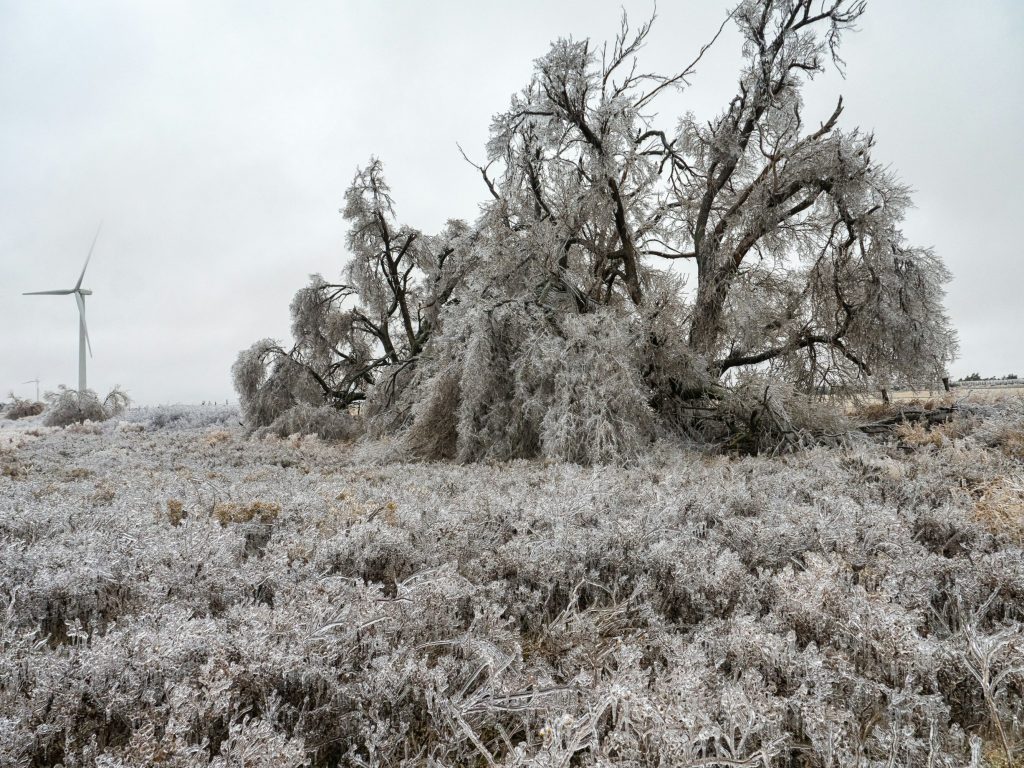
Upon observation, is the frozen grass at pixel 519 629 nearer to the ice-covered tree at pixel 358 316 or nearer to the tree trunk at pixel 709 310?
the tree trunk at pixel 709 310

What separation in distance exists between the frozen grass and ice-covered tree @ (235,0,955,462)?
133 inches

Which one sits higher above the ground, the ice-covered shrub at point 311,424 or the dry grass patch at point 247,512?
the ice-covered shrub at point 311,424

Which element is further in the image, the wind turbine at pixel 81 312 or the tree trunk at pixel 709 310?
the wind turbine at pixel 81 312

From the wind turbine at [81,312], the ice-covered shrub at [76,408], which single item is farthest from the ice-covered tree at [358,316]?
the wind turbine at [81,312]

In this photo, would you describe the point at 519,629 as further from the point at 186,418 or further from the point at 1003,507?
the point at 186,418

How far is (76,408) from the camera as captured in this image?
19250mm

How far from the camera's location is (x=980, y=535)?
2.72 meters

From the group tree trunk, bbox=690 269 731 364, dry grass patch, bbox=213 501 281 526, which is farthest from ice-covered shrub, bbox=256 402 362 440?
dry grass patch, bbox=213 501 281 526

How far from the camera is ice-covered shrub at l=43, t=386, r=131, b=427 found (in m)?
19.0

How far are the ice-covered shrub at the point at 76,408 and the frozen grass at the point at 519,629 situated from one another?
63.8ft

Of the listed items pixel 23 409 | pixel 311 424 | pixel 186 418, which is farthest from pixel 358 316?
pixel 23 409

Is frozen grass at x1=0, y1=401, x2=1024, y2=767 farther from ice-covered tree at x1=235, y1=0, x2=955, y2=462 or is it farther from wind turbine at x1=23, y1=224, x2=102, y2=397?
wind turbine at x1=23, y1=224, x2=102, y2=397

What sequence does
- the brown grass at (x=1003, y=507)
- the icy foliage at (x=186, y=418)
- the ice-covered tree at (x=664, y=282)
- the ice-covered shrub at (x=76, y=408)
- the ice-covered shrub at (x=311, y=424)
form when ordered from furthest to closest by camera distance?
the ice-covered shrub at (x=76, y=408)
the icy foliage at (x=186, y=418)
the ice-covered shrub at (x=311, y=424)
the ice-covered tree at (x=664, y=282)
the brown grass at (x=1003, y=507)

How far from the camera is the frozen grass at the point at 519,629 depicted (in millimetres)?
1301
